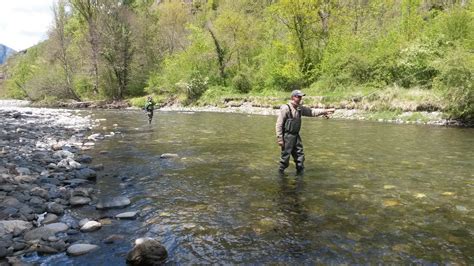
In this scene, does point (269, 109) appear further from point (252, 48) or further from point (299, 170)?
point (299, 170)

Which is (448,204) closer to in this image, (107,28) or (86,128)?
(86,128)

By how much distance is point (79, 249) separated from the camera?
210 inches

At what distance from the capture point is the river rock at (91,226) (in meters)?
6.09

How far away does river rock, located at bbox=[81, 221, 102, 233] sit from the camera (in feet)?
20.0

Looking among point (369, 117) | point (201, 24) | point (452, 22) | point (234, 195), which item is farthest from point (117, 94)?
point (234, 195)

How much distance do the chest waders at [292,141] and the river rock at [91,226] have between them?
4.96m

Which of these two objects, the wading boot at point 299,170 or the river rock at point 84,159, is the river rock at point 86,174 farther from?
the wading boot at point 299,170

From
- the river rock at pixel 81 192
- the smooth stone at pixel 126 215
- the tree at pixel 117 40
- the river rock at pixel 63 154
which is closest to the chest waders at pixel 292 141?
the smooth stone at pixel 126 215

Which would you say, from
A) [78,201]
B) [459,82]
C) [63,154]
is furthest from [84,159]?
[459,82]

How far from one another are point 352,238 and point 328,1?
40.9 m

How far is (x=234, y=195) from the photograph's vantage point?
812cm

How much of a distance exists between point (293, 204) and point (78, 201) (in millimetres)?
4064

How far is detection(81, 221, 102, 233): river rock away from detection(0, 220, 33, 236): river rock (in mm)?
805

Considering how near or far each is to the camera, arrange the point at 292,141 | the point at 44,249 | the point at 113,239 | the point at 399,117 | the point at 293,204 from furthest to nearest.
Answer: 1. the point at 399,117
2. the point at 292,141
3. the point at 293,204
4. the point at 113,239
5. the point at 44,249
